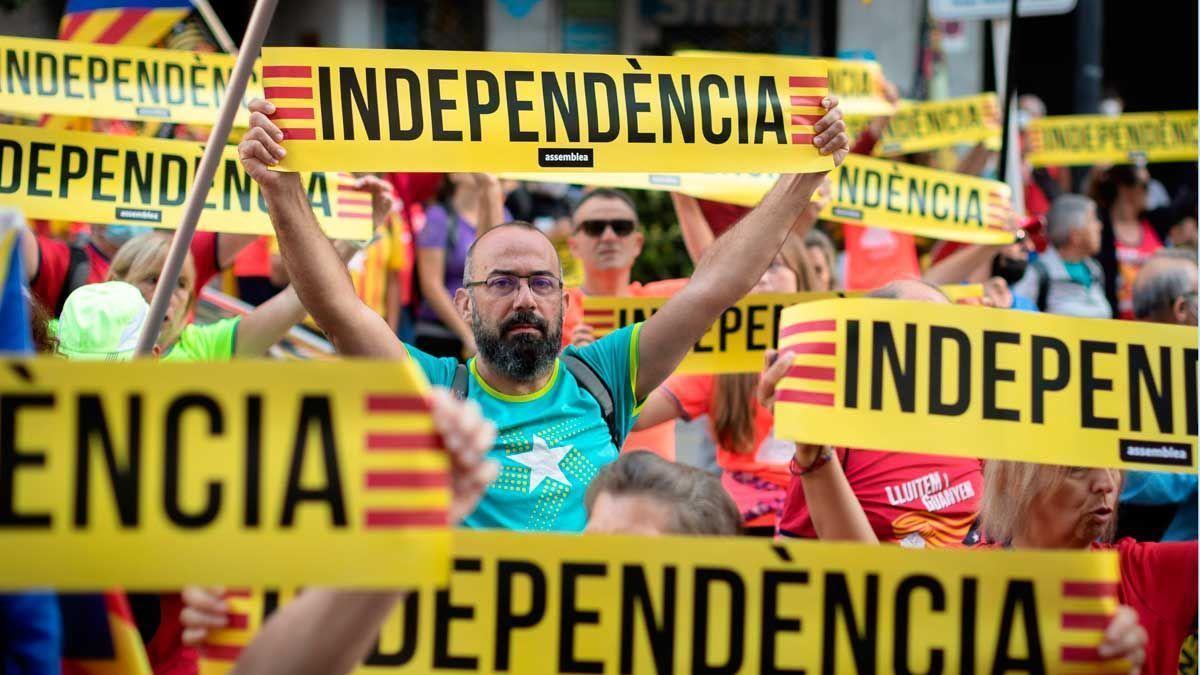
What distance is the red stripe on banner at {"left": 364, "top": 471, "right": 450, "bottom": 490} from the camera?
2.12 metres

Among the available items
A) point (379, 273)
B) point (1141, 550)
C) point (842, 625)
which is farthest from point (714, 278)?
point (379, 273)

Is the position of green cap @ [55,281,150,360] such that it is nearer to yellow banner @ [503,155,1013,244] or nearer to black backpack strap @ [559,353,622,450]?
black backpack strap @ [559,353,622,450]

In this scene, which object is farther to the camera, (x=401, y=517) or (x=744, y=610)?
(x=744, y=610)

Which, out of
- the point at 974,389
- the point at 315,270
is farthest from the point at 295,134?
the point at 974,389

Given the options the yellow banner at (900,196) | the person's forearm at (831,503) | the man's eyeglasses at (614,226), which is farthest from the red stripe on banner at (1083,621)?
the man's eyeglasses at (614,226)

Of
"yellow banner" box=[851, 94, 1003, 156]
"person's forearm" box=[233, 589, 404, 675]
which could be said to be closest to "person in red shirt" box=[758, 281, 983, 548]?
"person's forearm" box=[233, 589, 404, 675]

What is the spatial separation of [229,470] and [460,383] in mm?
1916

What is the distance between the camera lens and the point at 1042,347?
117 inches

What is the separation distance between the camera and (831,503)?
306cm

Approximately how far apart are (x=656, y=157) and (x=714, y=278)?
380 mm

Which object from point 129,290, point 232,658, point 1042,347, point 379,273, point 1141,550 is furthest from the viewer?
point 379,273

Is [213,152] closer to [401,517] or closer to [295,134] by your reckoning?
[295,134]

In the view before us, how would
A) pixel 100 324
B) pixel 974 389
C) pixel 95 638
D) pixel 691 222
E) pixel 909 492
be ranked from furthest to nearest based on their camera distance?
pixel 691 222 < pixel 909 492 < pixel 100 324 < pixel 974 389 < pixel 95 638

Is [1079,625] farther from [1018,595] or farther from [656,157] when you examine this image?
[656,157]
